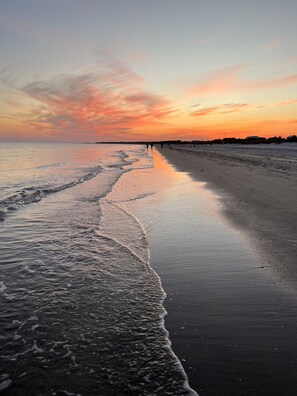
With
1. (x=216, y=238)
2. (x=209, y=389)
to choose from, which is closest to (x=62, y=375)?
(x=209, y=389)

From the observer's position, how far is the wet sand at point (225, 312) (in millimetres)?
3545

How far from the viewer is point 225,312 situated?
505 centimetres

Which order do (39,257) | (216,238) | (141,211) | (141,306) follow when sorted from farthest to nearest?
(141,211) < (216,238) < (39,257) < (141,306)

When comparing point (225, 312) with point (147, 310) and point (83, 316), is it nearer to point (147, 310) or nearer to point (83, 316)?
point (147, 310)

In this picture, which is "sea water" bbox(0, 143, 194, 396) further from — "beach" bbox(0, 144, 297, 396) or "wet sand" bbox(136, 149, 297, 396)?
"wet sand" bbox(136, 149, 297, 396)

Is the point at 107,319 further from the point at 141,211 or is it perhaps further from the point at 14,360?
the point at 141,211

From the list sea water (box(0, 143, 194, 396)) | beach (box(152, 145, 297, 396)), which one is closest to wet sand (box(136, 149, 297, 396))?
beach (box(152, 145, 297, 396))

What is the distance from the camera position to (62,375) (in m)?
3.68

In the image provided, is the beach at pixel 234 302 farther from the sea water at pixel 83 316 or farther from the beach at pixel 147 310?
the sea water at pixel 83 316

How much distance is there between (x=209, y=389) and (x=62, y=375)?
1.67 meters

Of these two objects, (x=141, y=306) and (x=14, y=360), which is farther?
(x=141, y=306)

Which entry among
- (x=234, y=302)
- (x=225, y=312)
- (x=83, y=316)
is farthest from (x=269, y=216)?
(x=83, y=316)

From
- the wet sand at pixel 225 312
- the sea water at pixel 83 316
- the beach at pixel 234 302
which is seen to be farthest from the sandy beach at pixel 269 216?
the sea water at pixel 83 316

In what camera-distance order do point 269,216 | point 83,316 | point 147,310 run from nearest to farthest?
point 83,316
point 147,310
point 269,216
